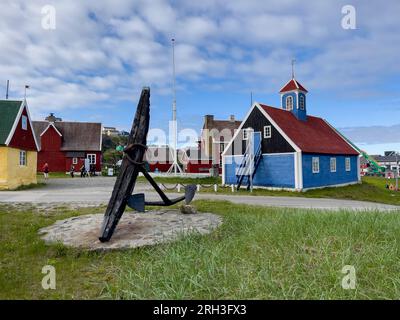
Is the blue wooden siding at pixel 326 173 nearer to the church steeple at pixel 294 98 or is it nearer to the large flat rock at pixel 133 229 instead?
the church steeple at pixel 294 98

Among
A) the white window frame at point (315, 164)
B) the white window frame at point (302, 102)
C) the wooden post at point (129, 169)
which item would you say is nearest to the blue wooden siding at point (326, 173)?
the white window frame at point (315, 164)

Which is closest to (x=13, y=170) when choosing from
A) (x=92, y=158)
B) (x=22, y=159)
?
(x=22, y=159)

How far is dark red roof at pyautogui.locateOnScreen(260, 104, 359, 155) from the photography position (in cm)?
2408

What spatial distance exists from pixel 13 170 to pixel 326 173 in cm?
2315

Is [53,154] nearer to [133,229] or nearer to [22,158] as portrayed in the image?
[22,158]

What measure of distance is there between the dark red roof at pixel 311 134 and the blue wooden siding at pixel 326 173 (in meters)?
0.56

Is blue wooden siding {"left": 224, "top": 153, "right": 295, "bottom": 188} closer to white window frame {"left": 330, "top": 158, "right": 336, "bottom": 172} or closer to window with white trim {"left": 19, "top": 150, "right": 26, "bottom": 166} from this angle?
white window frame {"left": 330, "top": 158, "right": 336, "bottom": 172}

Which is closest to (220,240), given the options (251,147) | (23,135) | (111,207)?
(111,207)

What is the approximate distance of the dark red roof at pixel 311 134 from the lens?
79.0 ft

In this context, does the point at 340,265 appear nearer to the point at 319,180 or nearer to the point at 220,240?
the point at 220,240

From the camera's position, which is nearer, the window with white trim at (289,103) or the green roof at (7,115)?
the green roof at (7,115)

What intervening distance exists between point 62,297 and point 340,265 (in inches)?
152

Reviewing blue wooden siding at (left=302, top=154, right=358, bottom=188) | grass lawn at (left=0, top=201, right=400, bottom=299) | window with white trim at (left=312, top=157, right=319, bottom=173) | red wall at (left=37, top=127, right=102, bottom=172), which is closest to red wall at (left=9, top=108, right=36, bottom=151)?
grass lawn at (left=0, top=201, right=400, bottom=299)
